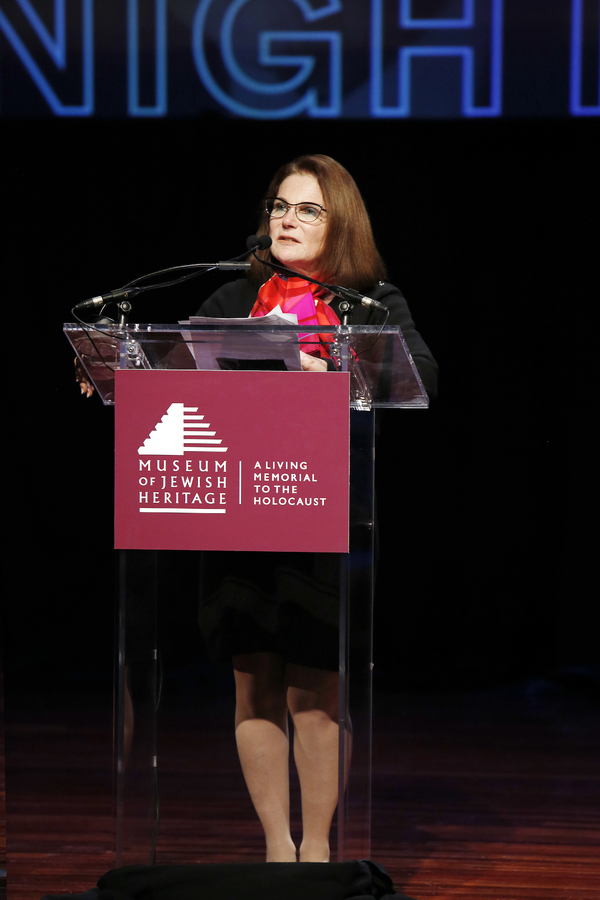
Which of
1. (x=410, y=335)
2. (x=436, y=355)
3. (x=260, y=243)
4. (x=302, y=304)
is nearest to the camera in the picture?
(x=260, y=243)

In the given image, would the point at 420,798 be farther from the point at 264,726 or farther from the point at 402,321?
the point at 402,321

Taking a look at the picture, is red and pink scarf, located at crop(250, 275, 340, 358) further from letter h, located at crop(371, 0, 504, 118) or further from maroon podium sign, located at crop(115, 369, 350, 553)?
letter h, located at crop(371, 0, 504, 118)

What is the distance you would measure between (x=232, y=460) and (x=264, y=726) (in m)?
0.45

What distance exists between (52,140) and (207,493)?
2817 mm

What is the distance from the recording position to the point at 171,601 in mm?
1569

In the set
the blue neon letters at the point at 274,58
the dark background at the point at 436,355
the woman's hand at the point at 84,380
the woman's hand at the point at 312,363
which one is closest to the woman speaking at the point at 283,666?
the woman's hand at the point at 312,363

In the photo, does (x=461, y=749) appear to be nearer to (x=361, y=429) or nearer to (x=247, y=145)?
(x=361, y=429)

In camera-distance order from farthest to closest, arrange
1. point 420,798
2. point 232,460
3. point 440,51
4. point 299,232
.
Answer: point 440,51 → point 420,798 → point 299,232 → point 232,460

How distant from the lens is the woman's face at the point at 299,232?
6.59ft

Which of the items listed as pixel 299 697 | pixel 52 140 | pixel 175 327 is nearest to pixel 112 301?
pixel 175 327

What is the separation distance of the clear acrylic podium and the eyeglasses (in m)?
0.57

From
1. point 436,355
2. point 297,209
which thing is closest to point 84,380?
point 297,209

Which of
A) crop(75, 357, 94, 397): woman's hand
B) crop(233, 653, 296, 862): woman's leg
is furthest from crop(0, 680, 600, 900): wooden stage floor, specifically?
crop(75, 357, 94, 397): woman's hand

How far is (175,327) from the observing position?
1.49 metres
